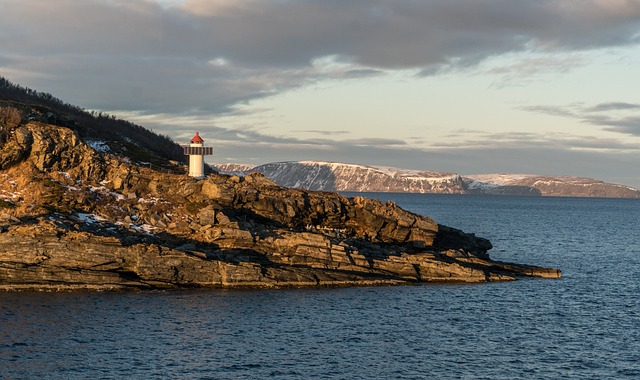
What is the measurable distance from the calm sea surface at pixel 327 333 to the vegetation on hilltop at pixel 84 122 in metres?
40.9

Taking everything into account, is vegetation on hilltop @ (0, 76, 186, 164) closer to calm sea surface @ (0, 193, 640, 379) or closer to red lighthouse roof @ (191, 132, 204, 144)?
red lighthouse roof @ (191, 132, 204, 144)

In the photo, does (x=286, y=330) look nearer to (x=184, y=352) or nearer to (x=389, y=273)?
(x=184, y=352)

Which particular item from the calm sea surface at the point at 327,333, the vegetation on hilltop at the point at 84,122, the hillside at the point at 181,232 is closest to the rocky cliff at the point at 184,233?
the hillside at the point at 181,232

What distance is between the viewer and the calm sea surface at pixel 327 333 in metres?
49.1

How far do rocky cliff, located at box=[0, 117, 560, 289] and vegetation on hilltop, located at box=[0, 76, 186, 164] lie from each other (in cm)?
1036

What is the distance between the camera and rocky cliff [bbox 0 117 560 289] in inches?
2891

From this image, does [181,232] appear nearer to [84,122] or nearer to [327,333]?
[327,333]

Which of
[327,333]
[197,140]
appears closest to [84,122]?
[197,140]

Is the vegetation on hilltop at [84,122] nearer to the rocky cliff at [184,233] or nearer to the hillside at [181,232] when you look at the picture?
the hillside at [181,232]

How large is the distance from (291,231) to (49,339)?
36774 mm

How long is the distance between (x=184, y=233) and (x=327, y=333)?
30.2 metres

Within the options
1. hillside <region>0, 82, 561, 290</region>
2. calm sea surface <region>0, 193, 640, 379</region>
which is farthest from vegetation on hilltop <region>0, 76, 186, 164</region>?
calm sea surface <region>0, 193, 640, 379</region>

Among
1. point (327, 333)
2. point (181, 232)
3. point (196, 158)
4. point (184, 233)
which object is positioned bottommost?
point (327, 333)

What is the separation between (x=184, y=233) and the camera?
83438 mm
